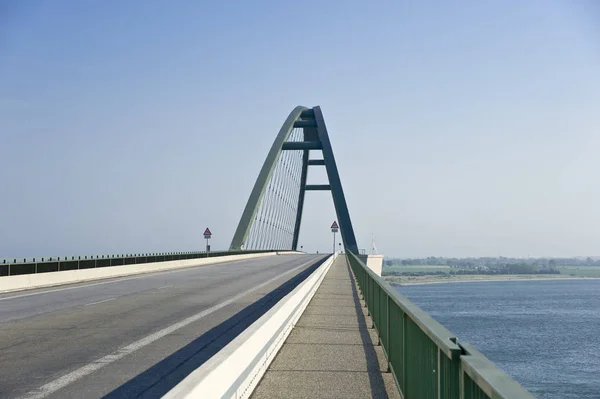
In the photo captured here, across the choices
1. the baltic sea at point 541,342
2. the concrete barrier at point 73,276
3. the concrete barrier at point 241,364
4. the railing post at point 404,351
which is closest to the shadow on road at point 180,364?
the concrete barrier at point 241,364

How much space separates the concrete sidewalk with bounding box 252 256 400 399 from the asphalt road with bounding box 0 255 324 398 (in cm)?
118

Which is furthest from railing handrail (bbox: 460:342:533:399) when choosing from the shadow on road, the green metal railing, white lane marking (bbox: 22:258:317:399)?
white lane marking (bbox: 22:258:317:399)

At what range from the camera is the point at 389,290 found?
10.6 m

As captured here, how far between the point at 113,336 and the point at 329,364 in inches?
185

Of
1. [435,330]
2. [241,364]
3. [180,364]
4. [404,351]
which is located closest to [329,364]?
[180,364]

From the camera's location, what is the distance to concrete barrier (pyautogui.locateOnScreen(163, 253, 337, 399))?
6429 mm

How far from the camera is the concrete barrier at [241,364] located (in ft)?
21.1

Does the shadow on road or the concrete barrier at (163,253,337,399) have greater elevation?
the concrete barrier at (163,253,337,399)

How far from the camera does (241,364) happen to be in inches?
328

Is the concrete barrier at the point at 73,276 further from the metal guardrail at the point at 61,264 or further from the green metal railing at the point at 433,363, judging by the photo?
the green metal railing at the point at 433,363

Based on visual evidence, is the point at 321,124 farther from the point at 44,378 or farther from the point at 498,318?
the point at 44,378

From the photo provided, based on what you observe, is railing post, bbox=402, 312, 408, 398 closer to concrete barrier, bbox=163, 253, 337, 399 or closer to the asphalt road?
concrete barrier, bbox=163, 253, 337, 399

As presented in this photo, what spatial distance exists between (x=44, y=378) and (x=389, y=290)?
4.63 metres

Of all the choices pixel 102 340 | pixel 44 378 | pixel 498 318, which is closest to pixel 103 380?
pixel 44 378
